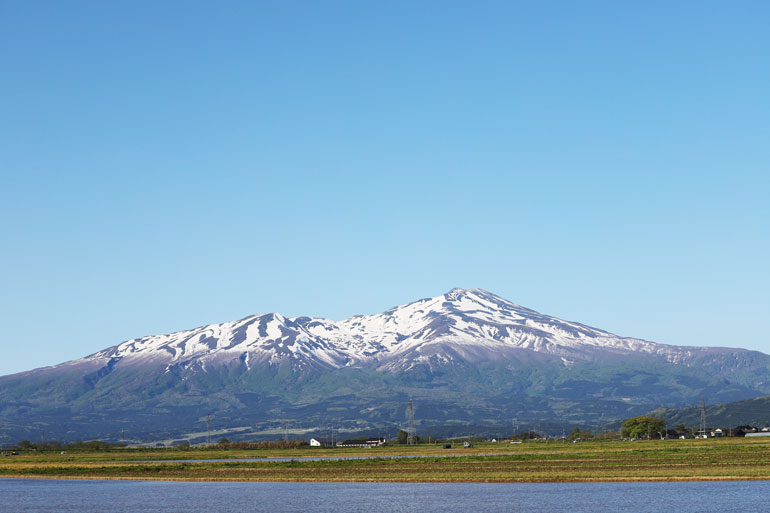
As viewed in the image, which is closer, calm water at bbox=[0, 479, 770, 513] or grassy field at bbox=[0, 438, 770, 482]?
calm water at bbox=[0, 479, 770, 513]

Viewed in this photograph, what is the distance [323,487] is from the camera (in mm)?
88938

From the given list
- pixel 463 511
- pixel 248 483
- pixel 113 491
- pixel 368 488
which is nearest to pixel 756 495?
pixel 463 511

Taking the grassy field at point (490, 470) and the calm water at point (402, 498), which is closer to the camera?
the calm water at point (402, 498)

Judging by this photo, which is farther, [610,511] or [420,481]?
[420,481]

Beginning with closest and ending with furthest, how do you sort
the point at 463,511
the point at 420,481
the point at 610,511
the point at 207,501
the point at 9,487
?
the point at 610,511, the point at 463,511, the point at 207,501, the point at 420,481, the point at 9,487

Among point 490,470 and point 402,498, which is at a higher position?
point 490,470

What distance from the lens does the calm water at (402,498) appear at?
211 ft

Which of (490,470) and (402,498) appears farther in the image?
(490,470)

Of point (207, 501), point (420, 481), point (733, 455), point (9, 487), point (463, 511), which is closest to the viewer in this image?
point (463, 511)

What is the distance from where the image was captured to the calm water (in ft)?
211

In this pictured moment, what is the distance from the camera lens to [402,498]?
7538cm

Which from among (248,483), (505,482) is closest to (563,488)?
(505,482)

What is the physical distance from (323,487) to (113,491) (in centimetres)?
1977

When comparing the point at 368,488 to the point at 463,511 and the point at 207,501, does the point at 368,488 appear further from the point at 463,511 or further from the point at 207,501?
the point at 463,511
